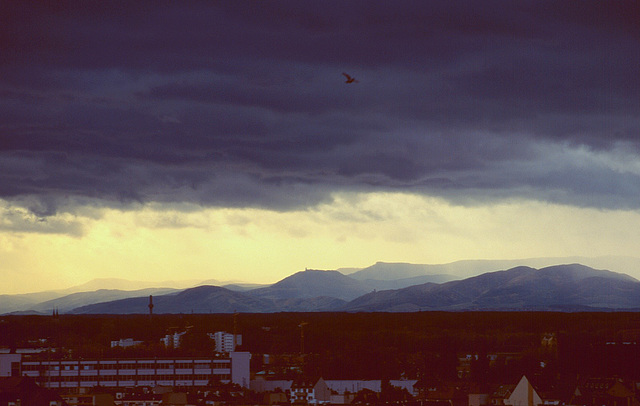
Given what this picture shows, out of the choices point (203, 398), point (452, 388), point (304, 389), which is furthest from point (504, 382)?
point (203, 398)

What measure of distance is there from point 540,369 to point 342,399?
4640 cm

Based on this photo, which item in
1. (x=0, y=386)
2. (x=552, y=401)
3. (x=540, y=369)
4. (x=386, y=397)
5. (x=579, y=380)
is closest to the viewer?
(x=0, y=386)

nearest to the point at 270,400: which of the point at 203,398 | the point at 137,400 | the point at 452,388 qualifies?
the point at 203,398

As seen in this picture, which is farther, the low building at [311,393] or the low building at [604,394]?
the low building at [311,393]

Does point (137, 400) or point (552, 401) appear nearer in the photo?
point (552, 401)

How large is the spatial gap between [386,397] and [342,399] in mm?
9242

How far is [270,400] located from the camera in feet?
535

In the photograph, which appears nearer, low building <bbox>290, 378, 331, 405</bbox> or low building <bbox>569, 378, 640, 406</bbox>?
low building <bbox>569, 378, 640, 406</bbox>

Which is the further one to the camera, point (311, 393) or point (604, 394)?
point (311, 393)

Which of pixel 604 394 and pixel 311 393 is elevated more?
pixel 311 393

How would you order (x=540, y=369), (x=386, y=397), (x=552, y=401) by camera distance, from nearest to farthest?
(x=552, y=401) → (x=386, y=397) → (x=540, y=369)

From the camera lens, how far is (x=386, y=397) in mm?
161750

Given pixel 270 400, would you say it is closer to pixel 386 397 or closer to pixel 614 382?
pixel 386 397

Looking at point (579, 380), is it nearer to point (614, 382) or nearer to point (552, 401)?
point (614, 382)
